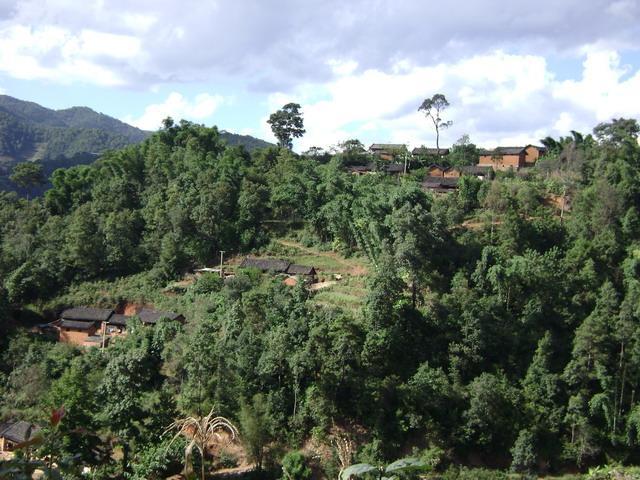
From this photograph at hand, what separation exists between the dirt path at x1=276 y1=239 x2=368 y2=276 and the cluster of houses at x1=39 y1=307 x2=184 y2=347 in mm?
6355

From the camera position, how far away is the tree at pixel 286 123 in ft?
122

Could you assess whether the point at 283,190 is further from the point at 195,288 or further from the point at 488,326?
the point at 488,326

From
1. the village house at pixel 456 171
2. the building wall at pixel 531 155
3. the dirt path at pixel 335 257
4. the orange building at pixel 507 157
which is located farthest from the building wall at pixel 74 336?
the building wall at pixel 531 155

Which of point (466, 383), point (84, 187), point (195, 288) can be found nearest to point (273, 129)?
point (84, 187)

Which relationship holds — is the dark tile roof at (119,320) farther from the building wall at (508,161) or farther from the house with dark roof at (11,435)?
the building wall at (508,161)

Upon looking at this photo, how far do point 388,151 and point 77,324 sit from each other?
19971mm

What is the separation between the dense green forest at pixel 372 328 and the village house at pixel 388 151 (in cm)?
629

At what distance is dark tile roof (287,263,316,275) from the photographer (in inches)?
922

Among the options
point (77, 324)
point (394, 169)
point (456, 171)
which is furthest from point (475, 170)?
point (77, 324)

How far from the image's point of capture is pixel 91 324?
76.9 feet

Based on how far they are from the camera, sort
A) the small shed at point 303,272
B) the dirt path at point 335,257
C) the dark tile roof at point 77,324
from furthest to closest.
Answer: the dirt path at point 335,257, the dark tile roof at point 77,324, the small shed at point 303,272

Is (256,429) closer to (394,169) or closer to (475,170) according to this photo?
(394,169)

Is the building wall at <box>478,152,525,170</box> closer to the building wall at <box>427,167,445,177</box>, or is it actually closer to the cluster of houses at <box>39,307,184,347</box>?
A: the building wall at <box>427,167,445,177</box>

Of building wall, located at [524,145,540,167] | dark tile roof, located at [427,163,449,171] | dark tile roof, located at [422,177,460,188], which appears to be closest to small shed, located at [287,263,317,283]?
dark tile roof, located at [422,177,460,188]
